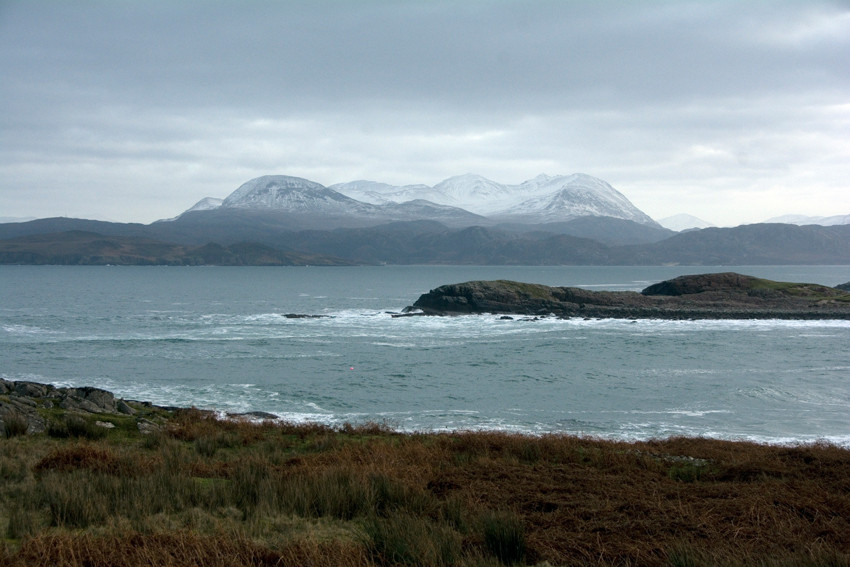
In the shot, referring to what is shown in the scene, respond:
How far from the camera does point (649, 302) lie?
71.9m

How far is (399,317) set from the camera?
6350 cm

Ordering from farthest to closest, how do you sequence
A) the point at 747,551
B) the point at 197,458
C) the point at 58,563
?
1. the point at 197,458
2. the point at 747,551
3. the point at 58,563

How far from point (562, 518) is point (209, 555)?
156 inches

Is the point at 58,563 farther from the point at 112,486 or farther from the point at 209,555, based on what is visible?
the point at 112,486

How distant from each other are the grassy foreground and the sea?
8.30 meters

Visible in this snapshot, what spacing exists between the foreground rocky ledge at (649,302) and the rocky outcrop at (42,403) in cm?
4790

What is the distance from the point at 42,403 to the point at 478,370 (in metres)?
20.1

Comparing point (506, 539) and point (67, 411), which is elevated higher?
point (506, 539)


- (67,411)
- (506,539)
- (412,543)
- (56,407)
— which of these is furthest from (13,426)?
(506,539)

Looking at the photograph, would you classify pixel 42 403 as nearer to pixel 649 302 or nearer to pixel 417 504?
pixel 417 504

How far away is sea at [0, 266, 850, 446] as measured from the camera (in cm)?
2303

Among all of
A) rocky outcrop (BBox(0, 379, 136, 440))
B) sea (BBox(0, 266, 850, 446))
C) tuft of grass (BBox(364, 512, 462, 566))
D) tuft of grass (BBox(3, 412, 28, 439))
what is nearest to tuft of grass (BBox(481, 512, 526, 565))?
tuft of grass (BBox(364, 512, 462, 566))

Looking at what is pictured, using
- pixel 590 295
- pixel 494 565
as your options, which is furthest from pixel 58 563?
pixel 590 295

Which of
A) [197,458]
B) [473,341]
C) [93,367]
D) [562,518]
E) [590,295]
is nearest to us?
[562,518]
